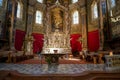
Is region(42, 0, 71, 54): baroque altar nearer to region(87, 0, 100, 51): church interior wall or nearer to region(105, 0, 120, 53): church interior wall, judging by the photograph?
region(87, 0, 100, 51): church interior wall

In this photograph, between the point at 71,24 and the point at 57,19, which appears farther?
the point at 57,19

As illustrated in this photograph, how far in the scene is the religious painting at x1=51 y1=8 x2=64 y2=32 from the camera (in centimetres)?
1852

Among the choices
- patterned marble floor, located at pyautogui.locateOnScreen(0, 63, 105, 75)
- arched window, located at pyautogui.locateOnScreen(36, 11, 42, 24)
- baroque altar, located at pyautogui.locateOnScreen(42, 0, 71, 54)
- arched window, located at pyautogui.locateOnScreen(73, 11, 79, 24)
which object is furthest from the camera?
arched window, located at pyautogui.locateOnScreen(73, 11, 79, 24)

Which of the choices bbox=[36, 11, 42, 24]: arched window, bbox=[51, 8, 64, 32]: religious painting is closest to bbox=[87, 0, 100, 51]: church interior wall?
bbox=[51, 8, 64, 32]: religious painting

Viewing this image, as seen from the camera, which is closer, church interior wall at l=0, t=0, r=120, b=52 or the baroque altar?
church interior wall at l=0, t=0, r=120, b=52

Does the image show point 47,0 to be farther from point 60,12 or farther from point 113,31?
point 113,31

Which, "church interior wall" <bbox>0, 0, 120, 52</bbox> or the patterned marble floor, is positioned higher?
"church interior wall" <bbox>0, 0, 120, 52</bbox>

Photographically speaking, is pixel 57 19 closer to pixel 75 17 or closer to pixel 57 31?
pixel 57 31

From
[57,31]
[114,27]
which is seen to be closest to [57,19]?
[57,31]

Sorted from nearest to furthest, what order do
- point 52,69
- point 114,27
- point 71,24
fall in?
point 52,69, point 114,27, point 71,24

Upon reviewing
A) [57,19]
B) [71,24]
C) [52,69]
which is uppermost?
[57,19]

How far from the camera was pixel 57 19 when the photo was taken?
18766 mm

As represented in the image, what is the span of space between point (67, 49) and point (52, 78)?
12.8 metres

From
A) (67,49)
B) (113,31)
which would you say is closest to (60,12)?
(67,49)
